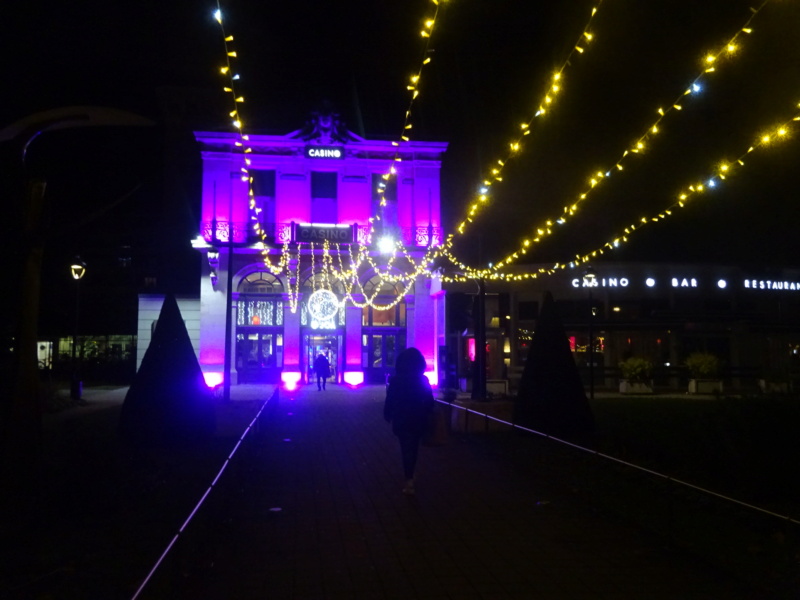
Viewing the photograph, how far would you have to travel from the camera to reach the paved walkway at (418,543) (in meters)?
6.02

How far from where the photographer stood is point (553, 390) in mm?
14242

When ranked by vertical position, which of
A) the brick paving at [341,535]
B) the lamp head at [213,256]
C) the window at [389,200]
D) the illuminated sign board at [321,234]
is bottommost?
the brick paving at [341,535]

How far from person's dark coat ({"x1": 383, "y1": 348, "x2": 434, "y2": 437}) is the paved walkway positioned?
855mm

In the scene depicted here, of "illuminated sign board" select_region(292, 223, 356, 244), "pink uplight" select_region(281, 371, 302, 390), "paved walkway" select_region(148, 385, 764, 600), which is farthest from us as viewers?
"pink uplight" select_region(281, 371, 302, 390)

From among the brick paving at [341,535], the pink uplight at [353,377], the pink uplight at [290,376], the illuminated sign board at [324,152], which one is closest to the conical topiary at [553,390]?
→ the brick paving at [341,535]

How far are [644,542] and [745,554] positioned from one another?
2.96ft

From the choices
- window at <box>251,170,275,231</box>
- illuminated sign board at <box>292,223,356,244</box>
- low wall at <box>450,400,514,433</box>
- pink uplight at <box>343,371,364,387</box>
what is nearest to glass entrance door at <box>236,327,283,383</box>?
pink uplight at <box>343,371,364,387</box>

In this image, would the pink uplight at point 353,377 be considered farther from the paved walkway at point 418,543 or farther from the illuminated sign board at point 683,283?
the paved walkway at point 418,543

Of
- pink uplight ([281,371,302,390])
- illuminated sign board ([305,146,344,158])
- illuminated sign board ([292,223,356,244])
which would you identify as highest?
illuminated sign board ([305,146,344,158])

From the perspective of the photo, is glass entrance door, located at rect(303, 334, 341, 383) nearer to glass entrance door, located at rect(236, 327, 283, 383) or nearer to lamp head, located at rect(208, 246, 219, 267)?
glass entrance door, located at rect(236, 327, 283, 383)

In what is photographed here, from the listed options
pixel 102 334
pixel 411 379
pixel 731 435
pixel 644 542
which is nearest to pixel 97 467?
pixel 411 379

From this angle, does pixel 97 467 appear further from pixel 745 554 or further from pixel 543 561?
pixel 745 554

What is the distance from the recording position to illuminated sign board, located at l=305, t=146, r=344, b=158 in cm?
3812

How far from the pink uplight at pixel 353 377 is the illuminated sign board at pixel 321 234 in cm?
661
